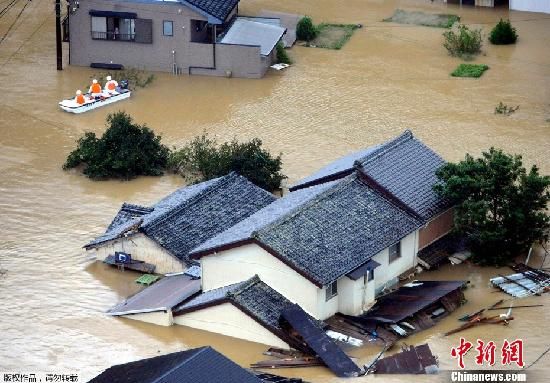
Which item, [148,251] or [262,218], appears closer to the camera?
[262,218]

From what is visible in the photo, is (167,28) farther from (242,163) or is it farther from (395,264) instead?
(395,264)

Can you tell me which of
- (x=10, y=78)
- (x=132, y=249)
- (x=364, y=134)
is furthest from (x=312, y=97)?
(x=132, y=249)

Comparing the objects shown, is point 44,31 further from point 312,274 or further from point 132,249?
point 312,274

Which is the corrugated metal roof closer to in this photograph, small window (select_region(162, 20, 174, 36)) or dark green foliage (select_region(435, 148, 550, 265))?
small window (select_region(162, 20, 174, 36))

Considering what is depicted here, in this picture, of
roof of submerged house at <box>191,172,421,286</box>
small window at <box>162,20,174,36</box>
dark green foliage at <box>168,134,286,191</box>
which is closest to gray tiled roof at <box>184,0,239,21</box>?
small window at <box>162,20,174,36</box>

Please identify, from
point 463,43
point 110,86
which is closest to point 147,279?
point 110,86
